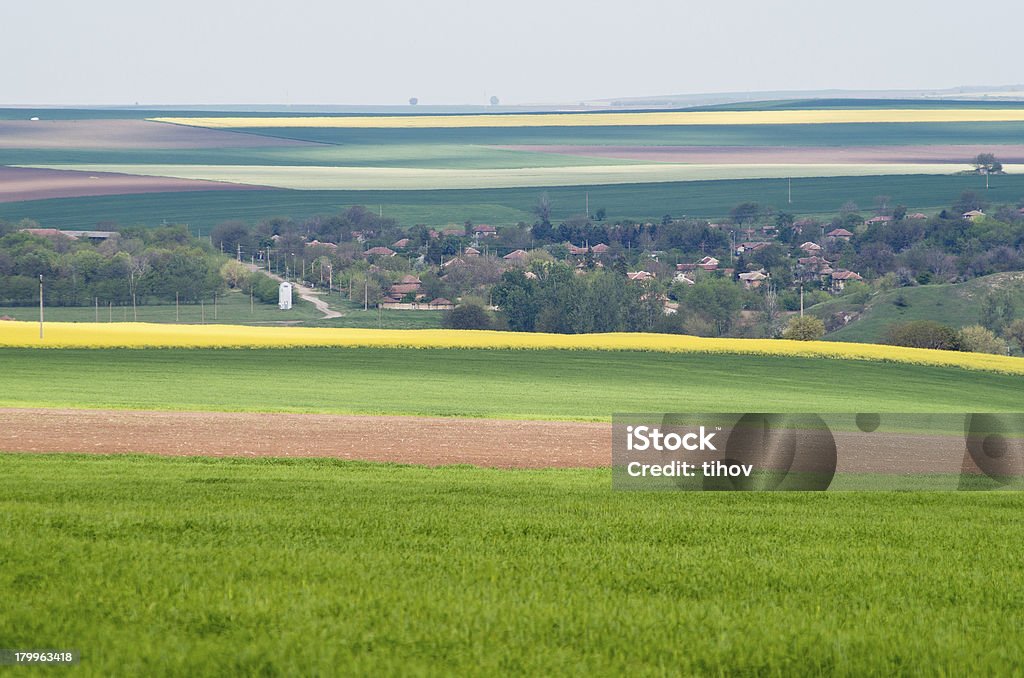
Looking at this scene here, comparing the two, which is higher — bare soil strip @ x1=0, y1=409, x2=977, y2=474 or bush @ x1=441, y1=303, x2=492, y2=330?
bare soil strip @ x1=0, y1=409, x2=977, y2=474

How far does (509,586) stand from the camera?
8156 mm

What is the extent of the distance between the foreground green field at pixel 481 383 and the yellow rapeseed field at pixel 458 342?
4.37ft

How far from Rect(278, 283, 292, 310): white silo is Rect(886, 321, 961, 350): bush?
49.1m

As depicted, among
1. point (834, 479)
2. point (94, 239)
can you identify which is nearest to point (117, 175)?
point (94, 239)

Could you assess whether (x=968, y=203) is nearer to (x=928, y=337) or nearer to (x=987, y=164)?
(x=987, y=164)

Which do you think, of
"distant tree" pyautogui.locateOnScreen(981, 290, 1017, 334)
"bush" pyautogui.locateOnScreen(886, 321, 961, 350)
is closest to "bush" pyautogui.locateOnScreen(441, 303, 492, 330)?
"bush" pyautogui.locateOnScreen(886, 321, 961, 350)

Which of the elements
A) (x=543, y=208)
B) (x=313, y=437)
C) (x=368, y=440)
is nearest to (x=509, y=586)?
(x=368, y=440)

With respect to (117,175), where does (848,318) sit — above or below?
below

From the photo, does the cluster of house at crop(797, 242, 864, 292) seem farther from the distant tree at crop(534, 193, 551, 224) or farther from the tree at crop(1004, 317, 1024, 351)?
the distant tree at crop(534, 193, 551, 224)

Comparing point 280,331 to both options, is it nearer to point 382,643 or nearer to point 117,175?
point 382,643

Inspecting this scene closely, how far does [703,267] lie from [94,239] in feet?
235

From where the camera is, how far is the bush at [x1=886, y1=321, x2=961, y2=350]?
73312mm

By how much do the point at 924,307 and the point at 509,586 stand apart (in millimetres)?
99514

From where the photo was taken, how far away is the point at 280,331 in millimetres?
62438
